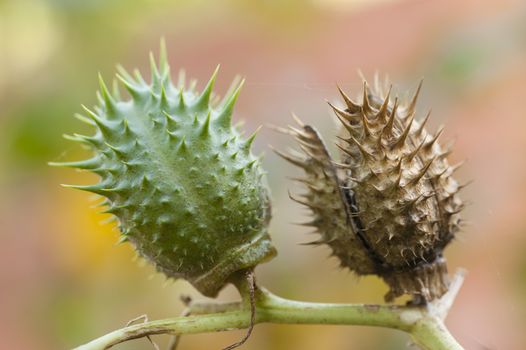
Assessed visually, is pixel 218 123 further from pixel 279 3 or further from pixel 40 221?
pixel 40 221

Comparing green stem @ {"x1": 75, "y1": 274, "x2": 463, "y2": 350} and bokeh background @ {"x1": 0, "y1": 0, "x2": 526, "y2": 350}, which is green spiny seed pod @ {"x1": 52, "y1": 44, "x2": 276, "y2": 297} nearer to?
green stem @ {"x1": 75, "y1": 274, "x2": 463, "y2": 350}

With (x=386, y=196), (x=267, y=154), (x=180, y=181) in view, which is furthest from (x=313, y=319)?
(x=267, y=154)

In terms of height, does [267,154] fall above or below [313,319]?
above

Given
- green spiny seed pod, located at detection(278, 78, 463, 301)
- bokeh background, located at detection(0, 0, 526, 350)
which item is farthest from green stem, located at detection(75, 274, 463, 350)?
bokeh background, located at detection(0, 0, 526, 350)

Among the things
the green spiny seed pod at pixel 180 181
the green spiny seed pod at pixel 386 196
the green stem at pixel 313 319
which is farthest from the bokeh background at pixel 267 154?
the green stem at pixel 313 319

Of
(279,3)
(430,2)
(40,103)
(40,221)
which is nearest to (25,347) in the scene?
(40,221)

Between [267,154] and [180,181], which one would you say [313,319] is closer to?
[180,181]
